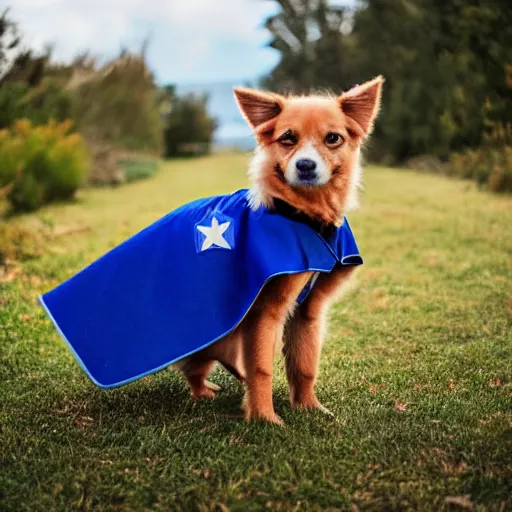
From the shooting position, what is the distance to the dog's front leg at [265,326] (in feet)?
10.7

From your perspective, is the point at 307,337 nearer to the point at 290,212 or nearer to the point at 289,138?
the point at 290,212

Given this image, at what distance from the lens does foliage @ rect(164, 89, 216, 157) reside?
40906 mm

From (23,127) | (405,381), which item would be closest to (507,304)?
(405,381)

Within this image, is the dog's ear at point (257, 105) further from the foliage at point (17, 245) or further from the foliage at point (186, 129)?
the foliage at point (186, 129)

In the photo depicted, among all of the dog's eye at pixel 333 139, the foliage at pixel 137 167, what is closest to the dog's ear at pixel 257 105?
the dog's eye at pixel 333 139

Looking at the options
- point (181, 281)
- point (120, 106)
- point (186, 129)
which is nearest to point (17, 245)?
point (181, 281)

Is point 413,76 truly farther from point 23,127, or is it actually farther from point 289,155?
point 289,155

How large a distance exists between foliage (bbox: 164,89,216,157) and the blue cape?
37.8 m

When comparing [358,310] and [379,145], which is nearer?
[358,310]

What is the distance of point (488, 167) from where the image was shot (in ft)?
48.2

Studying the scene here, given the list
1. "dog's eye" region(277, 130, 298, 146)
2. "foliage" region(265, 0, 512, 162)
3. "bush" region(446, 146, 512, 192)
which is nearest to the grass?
"dog's eye" region(277, 130, 298, 146)

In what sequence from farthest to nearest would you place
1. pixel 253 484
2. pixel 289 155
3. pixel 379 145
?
pixel 379 145 < pixel 289 155 < pixel 253 484

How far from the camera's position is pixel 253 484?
2848 mm

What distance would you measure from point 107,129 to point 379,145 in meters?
10.5
